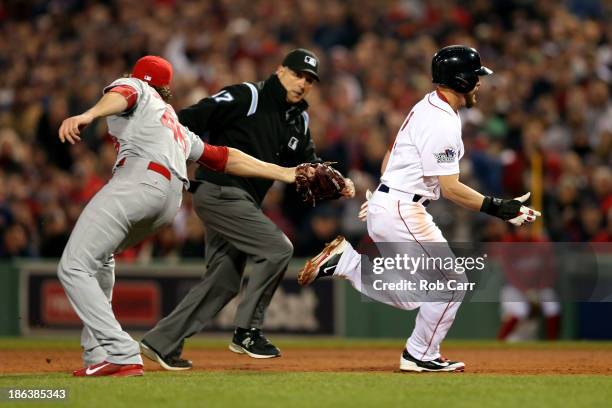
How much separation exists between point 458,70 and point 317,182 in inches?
50.1

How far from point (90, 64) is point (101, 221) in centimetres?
1063

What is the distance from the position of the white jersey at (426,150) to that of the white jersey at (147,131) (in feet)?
5.03

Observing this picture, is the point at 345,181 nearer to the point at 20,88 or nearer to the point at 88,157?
the point at 88,157

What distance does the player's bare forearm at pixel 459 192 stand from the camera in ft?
25.1

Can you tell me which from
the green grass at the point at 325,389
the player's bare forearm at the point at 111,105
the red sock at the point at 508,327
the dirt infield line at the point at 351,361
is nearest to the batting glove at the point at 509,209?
the green grass at the point at 325,389

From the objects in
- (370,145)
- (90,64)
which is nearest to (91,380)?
(370,145)

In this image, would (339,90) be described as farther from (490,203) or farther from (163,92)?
(490,203)

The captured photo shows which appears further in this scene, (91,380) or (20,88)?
(20,88)

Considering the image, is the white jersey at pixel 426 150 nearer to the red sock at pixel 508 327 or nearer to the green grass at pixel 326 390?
the green grass at pixel 326 390

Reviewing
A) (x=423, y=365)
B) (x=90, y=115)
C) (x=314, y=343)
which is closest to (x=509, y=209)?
(x=423, y=365)

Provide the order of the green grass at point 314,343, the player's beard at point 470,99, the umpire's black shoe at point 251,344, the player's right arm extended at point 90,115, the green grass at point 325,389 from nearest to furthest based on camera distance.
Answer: the green grass at point 325,389 → the player's right arm extended at point 90,115 → the player's beard at point 470,99 → the umpire's black shoe at point 251,344 → the green grass at point 314,343

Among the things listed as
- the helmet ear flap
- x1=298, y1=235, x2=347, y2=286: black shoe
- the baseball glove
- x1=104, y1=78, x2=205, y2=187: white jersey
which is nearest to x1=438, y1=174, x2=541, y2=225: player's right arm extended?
the helmet ear flap

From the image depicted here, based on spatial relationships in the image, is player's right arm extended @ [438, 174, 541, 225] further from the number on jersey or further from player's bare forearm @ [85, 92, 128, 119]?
player's bare forearm @ [85, 92, 128, 119]

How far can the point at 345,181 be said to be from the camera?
8336 millimetres
